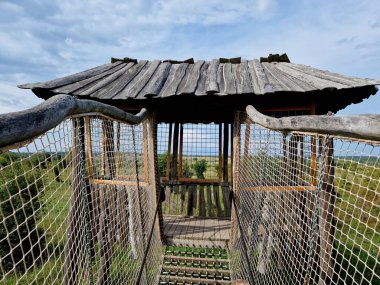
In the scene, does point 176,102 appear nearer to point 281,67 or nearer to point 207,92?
point 207,92

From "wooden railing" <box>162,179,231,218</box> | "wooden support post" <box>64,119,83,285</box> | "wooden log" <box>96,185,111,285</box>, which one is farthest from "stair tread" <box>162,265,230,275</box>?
"wooden support post" <box>64,119,83,285</box>

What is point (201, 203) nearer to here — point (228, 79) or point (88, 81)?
point (228, 79)

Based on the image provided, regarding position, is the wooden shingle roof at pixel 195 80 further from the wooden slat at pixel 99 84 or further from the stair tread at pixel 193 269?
the stair tread at pixel 193 269

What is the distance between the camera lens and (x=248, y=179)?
441 centimetres

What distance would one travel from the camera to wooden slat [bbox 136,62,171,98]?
4418 millimetres

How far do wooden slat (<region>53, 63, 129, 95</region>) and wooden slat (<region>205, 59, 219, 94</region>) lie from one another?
1.81 meters

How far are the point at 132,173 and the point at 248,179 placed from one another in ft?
7.30

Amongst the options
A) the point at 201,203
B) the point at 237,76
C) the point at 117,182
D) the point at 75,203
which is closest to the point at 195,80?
the point at 237,76

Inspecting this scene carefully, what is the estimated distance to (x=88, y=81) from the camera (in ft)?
16.4

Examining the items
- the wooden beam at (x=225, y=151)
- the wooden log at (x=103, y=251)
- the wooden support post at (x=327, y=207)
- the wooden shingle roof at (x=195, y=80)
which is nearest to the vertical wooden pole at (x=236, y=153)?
the wooden shingle roof at (x=195, y=80)

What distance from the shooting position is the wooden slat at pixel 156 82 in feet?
14.5

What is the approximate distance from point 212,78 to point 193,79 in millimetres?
339

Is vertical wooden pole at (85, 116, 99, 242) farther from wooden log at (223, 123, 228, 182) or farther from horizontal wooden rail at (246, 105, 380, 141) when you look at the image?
wooden log at (223, 123, 228, 182)

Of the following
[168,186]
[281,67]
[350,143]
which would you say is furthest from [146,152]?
[350,143]
